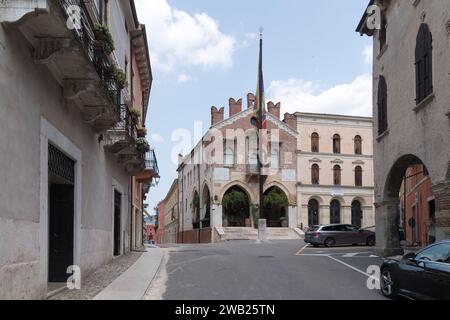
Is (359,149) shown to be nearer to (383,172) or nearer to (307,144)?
(307,144)

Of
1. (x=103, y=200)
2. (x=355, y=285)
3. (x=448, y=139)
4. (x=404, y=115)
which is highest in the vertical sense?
(x=404, y=115)

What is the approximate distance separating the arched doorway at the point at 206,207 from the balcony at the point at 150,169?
2270 centimetres

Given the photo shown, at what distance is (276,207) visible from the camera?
176 ft

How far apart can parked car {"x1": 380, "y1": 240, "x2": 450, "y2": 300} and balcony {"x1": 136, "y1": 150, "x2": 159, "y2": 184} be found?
18.8 meters


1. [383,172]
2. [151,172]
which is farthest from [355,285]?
[151,172]

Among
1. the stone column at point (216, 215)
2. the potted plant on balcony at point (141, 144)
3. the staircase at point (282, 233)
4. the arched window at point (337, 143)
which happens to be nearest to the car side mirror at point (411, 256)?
the potted plant on balcony at point (141, 144)

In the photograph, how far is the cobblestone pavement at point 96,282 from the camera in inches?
435

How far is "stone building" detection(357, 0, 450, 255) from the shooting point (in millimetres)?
16234

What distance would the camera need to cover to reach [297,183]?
54.6 metres

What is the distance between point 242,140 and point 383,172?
31831 millimetres

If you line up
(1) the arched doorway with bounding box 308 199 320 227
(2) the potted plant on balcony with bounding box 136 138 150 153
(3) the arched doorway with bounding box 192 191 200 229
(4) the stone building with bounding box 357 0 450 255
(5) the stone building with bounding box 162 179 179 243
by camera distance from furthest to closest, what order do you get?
(5) the stone building with bounding box 162 179 179 243, (3) the arched doorway with bounding box 192 191 200 229, (1) the arched doorway with bounding box 308 199 320 227, (2) the potted plant on balcony with bounding box 136 138 150 153, (4) the stone building with bounding box 357 0 450 255

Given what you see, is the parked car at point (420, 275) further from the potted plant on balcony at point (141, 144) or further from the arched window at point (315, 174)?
the arched window at point (315, 174)

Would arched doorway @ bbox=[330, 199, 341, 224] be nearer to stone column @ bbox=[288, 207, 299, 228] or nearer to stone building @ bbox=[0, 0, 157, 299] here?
stone column @ bbox=[288, 207, 299, 228]

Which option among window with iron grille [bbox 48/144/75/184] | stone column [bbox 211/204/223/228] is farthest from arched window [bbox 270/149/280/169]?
window with iron grille [bbox 48/144/75/184]
